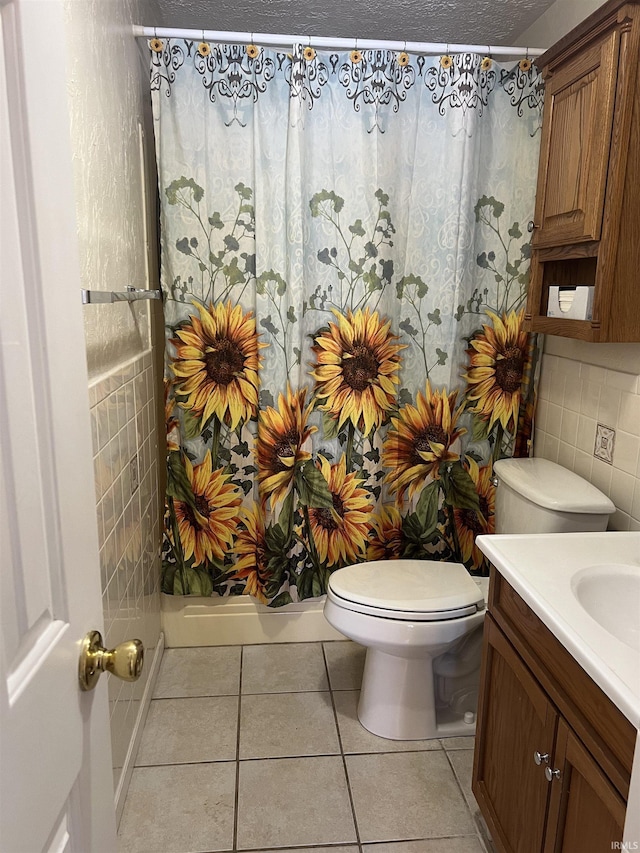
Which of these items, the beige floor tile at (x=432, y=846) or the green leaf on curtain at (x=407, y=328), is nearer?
Result: the beige floor tile at (x=432, y=846)

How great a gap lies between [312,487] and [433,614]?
65 centimetres

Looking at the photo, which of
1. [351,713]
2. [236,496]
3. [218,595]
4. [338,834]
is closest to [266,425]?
[236,496]

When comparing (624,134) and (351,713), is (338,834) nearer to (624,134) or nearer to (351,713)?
(351,713)

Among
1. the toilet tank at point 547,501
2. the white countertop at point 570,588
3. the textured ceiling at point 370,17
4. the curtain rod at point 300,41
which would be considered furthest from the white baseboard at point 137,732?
the textured ceiling at point 370,17

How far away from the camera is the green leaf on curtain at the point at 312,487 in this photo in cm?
227

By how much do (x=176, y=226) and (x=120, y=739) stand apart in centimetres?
155

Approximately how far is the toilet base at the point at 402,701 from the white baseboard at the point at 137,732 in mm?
718

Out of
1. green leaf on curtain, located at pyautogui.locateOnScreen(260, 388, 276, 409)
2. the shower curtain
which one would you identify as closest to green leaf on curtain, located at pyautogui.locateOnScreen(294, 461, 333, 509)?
the shower curtain

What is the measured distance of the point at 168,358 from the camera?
2139 millimetres

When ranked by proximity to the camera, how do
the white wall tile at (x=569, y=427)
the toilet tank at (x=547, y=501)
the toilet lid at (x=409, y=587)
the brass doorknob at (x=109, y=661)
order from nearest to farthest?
1. the brass doorknob at (x=109, y=661)
2. the toilet tank at (x=547, y=501)
3. the toilet lid at (x=409, y=587)
4. the white wall tile at (x=569, y=427)

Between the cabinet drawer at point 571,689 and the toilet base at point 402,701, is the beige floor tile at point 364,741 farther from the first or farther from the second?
the cabinet drawer at point 571,689

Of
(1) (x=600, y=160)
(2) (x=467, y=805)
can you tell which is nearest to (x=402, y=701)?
(2) (x=467, y=805)

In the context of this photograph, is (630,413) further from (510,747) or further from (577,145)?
(510,747)

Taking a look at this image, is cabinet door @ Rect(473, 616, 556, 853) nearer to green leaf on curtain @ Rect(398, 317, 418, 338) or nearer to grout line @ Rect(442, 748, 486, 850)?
grout line @ Rect(442, 748, 486, 850)
